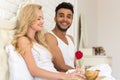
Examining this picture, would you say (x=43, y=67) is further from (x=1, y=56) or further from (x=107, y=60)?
(x=107, y=60)

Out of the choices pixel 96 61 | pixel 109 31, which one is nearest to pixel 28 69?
pixel 96 61

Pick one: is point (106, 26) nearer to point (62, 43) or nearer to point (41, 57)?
point (62, 43)

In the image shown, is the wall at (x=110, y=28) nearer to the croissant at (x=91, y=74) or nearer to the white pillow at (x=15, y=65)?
the croissant at (x=91, y=74)

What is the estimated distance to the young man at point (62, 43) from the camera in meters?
2.03

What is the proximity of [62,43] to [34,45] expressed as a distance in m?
0.49

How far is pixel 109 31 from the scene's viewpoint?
15.1 ft

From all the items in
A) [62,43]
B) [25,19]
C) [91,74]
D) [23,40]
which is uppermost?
[25,19]

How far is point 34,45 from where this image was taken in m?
1.71

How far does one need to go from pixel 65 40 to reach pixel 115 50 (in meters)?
2.44

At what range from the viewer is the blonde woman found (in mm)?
1586

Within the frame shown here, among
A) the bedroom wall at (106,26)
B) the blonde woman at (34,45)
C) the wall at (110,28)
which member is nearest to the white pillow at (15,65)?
the blonde woman at (34,45)

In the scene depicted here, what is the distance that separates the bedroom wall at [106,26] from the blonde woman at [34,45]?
257 centimetres

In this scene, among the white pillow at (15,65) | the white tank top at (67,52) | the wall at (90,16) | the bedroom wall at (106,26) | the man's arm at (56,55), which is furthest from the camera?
the bedroom wall at (106,26)

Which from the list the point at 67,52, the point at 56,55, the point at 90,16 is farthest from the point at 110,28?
Answer: the point at 56,55
